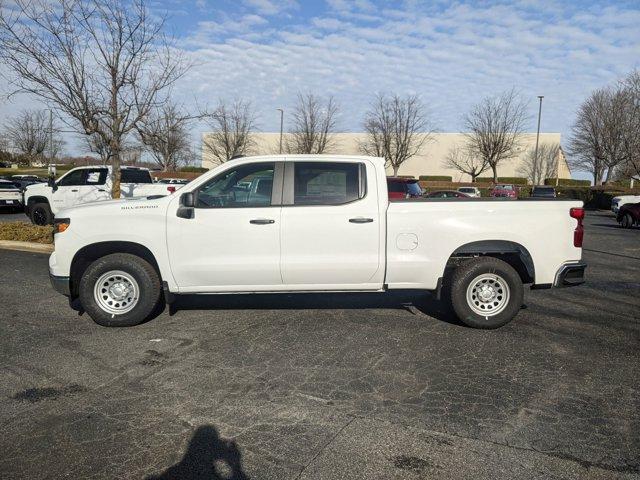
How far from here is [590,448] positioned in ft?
10.7

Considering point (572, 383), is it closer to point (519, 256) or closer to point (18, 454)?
point (519, 256)

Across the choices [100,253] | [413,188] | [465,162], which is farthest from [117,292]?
[465,162]

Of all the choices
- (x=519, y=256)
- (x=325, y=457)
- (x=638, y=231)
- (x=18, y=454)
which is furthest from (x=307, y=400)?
(x=638, y=231)

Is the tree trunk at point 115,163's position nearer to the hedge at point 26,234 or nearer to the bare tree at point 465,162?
the hedge at point 26,234

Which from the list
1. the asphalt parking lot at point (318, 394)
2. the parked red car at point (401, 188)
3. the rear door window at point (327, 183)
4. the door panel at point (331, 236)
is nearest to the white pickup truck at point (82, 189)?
the parked red car at point (401, 188)

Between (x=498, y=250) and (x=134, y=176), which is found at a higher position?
(x=134, y=176)

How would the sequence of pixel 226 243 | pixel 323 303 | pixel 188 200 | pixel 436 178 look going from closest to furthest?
pixel 188 200 < pixel 226 243 < pixel 323 303 < pixel 436 178

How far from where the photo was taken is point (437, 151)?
5722 cm

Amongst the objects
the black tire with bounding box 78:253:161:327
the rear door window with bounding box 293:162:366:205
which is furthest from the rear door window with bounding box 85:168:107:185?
the rear door window with bounding box 293:162:366:205

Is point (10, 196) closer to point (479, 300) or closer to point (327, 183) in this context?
point (327, 183)

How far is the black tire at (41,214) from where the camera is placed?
15.5 meters

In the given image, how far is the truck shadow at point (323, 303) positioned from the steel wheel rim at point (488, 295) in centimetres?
46

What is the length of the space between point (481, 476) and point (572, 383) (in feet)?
5.87

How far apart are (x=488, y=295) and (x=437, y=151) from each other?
53.5 m
